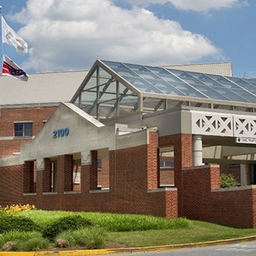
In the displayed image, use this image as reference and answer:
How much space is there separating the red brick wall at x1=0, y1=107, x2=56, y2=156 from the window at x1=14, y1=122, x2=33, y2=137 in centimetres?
42

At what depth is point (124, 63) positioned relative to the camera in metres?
34.5

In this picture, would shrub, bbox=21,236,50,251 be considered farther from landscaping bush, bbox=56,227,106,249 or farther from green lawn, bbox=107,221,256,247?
green lawn, bbox=107,221,256,247

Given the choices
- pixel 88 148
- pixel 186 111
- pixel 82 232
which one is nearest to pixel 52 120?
pixel 88 148

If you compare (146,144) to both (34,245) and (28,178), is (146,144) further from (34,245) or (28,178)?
(28,178)

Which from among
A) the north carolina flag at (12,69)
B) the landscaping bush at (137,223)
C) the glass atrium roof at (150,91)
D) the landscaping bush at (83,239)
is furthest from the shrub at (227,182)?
the landscaping bush at (83,239)

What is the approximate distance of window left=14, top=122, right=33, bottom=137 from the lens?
177ft

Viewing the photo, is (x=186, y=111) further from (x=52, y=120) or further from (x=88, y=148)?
Result: (x=52, y=120)

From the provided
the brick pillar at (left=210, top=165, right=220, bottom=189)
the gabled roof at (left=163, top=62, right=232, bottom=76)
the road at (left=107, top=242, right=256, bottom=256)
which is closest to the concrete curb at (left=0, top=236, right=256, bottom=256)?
the road at (left=107, top=242, right=256, bottom=256)

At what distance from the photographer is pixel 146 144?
2712 cm

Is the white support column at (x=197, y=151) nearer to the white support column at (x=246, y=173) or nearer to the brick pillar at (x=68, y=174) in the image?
the brick pillar at (x=68, y=174)

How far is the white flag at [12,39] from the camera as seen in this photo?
2908 cm

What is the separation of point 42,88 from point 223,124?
3540cm

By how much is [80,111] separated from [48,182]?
19.8ft

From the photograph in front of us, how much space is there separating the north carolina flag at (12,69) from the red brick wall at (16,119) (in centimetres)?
2347
